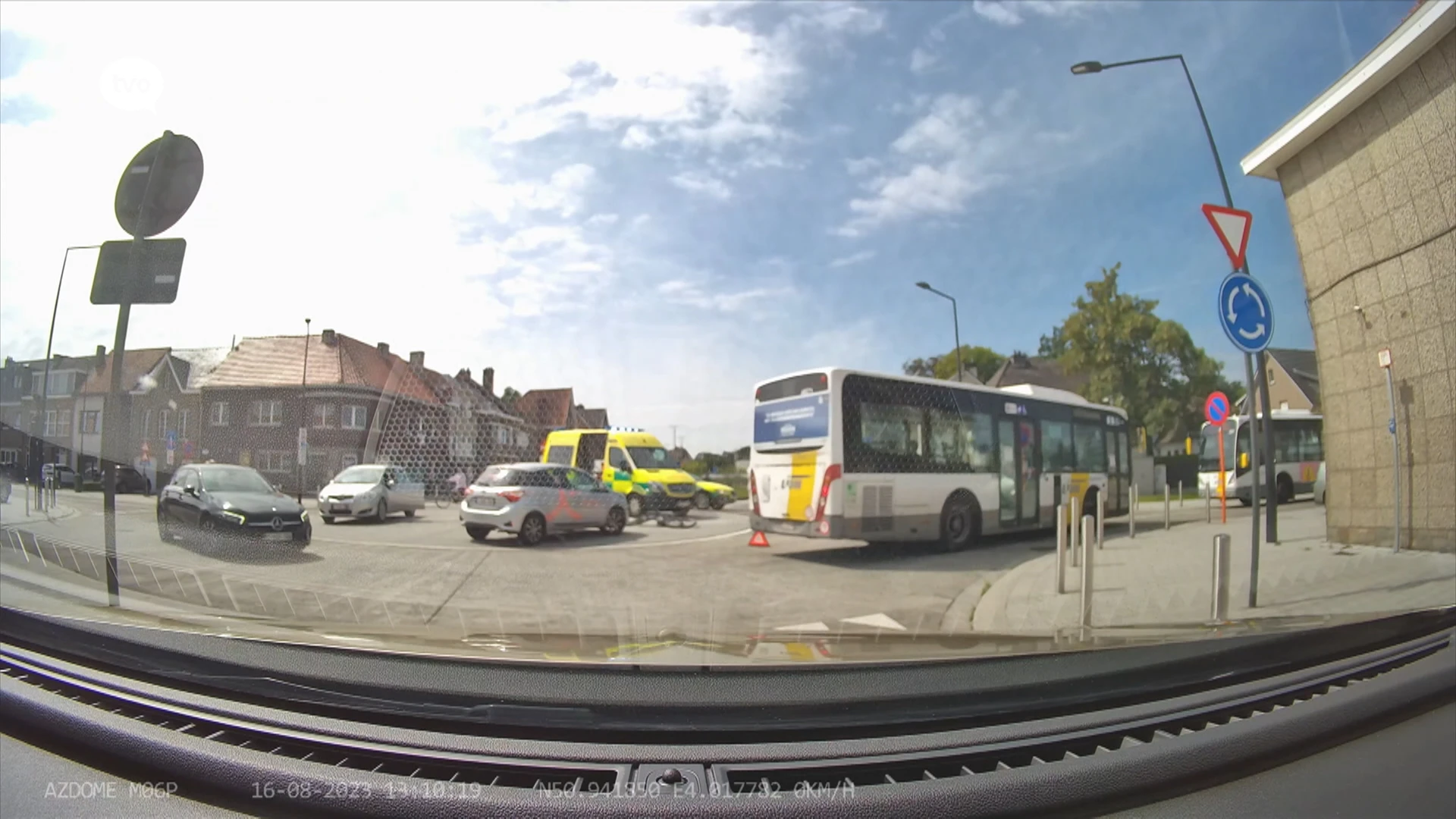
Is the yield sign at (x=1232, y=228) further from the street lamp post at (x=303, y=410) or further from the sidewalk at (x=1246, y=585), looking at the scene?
the street lamp post at (x=303, y=410)

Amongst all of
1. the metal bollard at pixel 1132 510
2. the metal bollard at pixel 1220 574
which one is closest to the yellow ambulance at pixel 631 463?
the metal bollard at pixel 1220 574

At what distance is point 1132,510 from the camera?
7.36 meters

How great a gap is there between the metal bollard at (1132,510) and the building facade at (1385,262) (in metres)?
2.25

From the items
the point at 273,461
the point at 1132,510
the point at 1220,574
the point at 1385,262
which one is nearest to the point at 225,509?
the point at 273,461

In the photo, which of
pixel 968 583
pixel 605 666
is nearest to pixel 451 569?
pixel 605 666

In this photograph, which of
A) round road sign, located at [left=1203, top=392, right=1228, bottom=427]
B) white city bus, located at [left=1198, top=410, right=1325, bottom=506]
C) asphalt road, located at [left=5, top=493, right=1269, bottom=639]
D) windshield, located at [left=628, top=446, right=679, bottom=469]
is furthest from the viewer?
windshield, located at [left=628, top=446, right=679, bottom=469]

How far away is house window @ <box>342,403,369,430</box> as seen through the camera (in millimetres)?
3701

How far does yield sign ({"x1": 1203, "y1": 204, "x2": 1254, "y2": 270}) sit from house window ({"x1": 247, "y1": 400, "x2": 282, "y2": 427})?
245 inches

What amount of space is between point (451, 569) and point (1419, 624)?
517 centimetres

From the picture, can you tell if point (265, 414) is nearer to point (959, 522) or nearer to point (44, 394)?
point (44, 394)

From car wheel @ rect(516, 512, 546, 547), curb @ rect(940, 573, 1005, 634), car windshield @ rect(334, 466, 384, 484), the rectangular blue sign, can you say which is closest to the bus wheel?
curb @ rect(940, 573, 1005, 634)

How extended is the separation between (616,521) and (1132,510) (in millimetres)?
5869

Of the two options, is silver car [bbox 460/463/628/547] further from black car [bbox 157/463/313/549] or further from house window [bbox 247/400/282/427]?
house window [bbox 247/400/282/427]

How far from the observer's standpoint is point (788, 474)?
783 centimetres
